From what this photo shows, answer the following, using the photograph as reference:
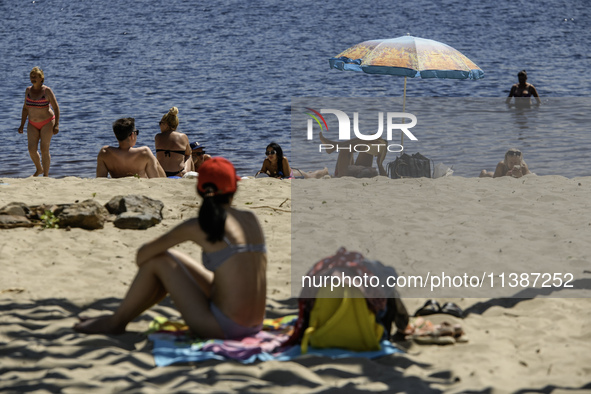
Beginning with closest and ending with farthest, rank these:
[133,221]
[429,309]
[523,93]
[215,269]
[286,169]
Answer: [215,269] < [429,309] < [133,221] < [286,169] < [523,93]

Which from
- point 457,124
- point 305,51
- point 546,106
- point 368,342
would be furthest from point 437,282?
point 305,51

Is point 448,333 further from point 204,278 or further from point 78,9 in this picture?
point 78,9

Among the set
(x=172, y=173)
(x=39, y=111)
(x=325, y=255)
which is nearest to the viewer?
(x=325, y=255)

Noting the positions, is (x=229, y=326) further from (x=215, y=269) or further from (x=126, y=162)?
(x=126, y=162)

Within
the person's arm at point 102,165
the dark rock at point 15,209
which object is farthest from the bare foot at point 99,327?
the person's arm at point 102,165

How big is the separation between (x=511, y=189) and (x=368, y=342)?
15.7 feet

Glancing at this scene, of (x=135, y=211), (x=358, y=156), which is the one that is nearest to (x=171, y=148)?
(x=358, y=156)

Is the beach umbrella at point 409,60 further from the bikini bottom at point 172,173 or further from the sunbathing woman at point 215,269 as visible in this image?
the sunbathing woman at point 215,269

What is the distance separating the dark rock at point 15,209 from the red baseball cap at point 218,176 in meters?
3.39

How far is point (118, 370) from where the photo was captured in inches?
148

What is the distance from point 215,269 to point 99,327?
2.78 feet

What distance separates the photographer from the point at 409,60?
9977 mm

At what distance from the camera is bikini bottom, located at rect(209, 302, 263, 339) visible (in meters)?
4.04

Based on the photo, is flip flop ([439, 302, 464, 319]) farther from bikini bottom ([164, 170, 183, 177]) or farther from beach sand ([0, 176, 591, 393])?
bikini bottom ([164, 170, 183, 177])
